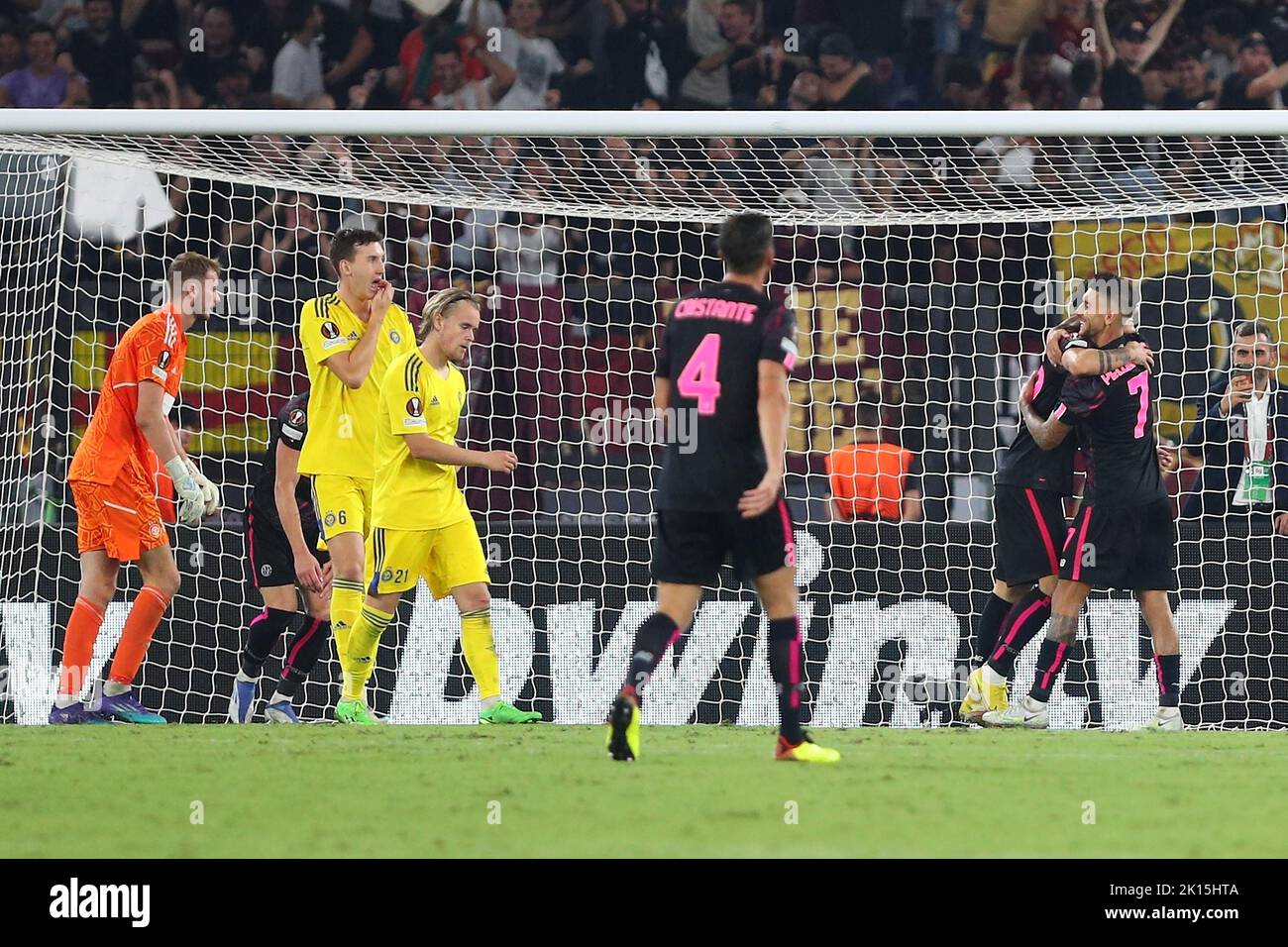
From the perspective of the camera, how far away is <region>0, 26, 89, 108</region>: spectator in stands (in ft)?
36.4

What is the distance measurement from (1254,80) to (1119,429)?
4.93m

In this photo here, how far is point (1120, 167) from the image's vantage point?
8.66m

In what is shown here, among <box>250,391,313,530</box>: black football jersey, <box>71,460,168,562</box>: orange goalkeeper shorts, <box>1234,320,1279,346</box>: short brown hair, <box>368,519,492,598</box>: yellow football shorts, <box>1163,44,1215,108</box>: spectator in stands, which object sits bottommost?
<box>368,519,492,598</box>: yellow football shorts

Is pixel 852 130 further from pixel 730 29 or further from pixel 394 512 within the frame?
pixel 730 29

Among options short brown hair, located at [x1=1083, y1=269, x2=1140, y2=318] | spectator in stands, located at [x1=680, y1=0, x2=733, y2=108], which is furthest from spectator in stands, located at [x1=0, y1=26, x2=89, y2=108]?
short brown hair, located at [x1=1083, y1=269, x2=1140, y2=318]

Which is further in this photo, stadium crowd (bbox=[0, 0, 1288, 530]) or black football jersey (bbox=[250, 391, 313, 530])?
stadium crowd (bbox=[0, 0, 1288, 530])

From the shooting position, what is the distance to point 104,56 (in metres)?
11.3

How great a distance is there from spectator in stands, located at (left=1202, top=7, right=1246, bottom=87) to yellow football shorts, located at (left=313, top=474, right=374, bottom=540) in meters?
6.88

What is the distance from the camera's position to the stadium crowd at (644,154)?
29.2 feet

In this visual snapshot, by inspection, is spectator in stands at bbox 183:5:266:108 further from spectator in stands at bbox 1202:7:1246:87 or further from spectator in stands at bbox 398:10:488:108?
spectator in stands at bbox 1202:7:1246:87

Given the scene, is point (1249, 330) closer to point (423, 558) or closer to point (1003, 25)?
point (423, 558)
